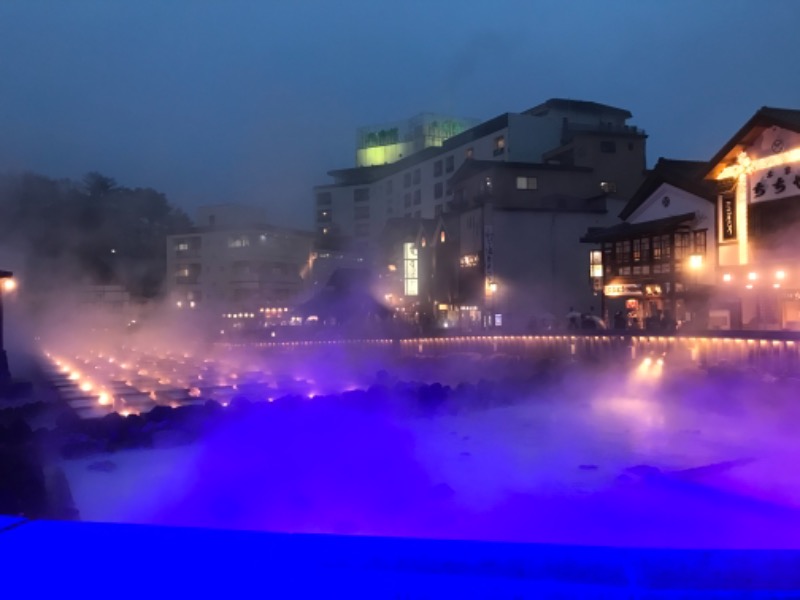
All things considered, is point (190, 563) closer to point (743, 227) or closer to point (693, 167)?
point (743, 227)

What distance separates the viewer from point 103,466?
23.0 feet

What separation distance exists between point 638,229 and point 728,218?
336 cm

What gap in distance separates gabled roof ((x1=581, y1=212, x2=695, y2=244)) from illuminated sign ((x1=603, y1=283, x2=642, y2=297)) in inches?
57.0

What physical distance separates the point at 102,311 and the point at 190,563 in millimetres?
26453

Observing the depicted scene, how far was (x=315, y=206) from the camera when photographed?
46.3m

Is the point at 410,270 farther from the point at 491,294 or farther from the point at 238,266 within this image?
the point at 238,266

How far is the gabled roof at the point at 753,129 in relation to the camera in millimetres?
14117

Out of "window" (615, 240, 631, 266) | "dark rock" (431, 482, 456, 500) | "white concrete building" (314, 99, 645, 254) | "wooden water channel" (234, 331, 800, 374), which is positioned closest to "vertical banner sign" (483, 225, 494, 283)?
"white concrete building" (314, 99, 645, 254)

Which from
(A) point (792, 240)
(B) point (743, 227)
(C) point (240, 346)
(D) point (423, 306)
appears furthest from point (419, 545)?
(D) point (423, 306)

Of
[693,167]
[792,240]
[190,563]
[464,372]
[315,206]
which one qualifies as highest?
[315,206]

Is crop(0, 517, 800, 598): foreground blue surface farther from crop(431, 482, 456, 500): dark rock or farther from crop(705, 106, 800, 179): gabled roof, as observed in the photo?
crop(705, 106, 800, 179): gabled roof

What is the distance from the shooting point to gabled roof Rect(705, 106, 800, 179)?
14117 mm

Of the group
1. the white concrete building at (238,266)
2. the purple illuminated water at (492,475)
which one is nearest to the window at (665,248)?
the purple illuminated water at (492,475)

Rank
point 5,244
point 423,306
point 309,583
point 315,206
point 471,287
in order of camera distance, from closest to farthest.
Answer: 1. point 309,583
2. point 5,244
3. point 471,287
4. point 423,306
5. point 315,206
